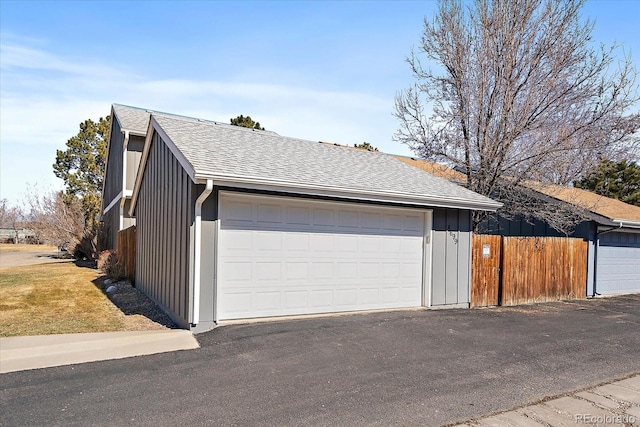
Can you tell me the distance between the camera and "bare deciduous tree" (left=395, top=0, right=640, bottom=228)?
12320 millimetres

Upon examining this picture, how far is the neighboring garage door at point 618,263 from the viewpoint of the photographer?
1409 centimetres

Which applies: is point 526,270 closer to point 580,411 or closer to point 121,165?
point 580,411

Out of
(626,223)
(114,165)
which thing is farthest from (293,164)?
(114,165)

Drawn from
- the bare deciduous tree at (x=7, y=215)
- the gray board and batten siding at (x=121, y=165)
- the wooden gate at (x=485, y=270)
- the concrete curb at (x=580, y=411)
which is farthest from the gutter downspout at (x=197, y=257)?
the bare deciduous tree at (x=7, y=215)

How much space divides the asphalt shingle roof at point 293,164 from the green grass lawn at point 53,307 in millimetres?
3489

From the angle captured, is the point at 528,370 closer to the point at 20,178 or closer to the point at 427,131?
the point at 427,131

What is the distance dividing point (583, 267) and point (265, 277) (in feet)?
34.7

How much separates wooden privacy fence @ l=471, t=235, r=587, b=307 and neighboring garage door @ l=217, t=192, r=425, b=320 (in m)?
1.99

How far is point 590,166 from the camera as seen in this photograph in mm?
12703

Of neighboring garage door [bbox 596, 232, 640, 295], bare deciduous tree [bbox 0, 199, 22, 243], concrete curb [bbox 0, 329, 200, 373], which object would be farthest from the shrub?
bare deciduous tree [bbox 0, 199, 22, 243]

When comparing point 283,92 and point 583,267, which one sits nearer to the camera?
point 583,267

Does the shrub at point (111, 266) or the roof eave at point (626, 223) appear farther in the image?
the shrub at point (111, 266)

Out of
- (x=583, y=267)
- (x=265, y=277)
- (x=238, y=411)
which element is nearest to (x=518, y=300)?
(x=583, y=267)

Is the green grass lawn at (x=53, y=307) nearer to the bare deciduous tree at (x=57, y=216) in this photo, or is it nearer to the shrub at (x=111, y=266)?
the shrub at (x=111, y=266)
